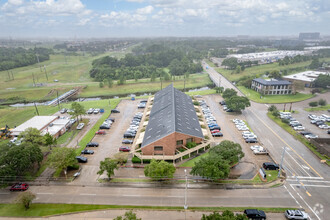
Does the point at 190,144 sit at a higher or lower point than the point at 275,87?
lower

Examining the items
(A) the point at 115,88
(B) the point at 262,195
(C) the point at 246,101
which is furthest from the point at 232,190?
(A) the point at 115,88

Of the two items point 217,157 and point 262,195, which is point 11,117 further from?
point 262,195

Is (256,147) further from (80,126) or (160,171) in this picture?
(80,126)

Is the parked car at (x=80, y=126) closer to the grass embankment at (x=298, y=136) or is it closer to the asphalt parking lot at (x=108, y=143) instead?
the asphalt parking lot at (x=108, y=143)

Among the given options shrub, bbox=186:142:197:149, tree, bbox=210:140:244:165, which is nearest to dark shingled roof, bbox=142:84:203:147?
shrub, bbox=186:142:197:149

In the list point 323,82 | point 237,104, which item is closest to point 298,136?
point 237,104

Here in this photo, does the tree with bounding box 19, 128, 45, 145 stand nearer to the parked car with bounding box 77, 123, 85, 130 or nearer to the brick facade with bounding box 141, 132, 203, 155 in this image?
the parked car with bounding box 77, 123, 85, 130
